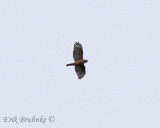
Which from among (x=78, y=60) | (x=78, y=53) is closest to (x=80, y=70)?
(x=78, y=60)

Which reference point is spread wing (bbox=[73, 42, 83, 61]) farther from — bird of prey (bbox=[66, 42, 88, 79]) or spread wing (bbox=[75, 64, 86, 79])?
spread wing (bbox=[75, 64, 86, 79])

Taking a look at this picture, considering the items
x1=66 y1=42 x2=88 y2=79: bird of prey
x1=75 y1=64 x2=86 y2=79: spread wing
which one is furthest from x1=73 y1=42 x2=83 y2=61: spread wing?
x1=75 y1=64 x2=86 y2=79: spread wing

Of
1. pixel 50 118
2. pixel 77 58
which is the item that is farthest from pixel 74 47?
pixel 50 118

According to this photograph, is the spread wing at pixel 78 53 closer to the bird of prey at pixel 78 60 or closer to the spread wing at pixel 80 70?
the bird of prey at pixel 78 60

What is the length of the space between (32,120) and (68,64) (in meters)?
4.77

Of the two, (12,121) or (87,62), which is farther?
(87,62)

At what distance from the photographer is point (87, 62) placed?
100ft

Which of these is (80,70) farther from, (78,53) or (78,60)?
(78,53)

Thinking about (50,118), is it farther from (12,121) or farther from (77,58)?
(77,58)

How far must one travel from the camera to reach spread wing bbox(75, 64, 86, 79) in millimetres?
30047

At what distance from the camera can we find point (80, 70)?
30.3 meters

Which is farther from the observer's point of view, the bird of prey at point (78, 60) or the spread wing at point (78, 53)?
the spread wing at point (78, 53)

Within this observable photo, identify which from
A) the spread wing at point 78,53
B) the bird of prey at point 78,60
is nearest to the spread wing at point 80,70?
the bird of prey at point 78,60

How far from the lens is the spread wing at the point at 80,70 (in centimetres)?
3005
